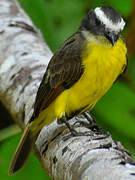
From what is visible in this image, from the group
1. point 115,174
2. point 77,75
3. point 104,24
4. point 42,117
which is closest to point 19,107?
point 42,117

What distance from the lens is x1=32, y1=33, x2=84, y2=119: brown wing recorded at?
3.76m

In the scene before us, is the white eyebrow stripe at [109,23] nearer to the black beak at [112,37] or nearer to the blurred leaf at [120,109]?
the black beak at [112,37]

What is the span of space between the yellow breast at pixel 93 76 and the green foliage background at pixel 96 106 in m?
0.53

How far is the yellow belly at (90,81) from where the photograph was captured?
373 cm

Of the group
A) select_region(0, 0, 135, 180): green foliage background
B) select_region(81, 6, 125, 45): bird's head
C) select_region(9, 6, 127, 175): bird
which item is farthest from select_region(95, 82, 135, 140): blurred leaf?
select_region(81, 6, 125, 45): bird's head

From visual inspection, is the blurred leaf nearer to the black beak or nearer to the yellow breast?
the yellow breast

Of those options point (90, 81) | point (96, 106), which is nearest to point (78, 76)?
point (90, 81)

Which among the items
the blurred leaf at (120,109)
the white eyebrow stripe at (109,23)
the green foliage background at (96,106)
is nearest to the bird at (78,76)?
the white eyebrow stripe at (109,23)

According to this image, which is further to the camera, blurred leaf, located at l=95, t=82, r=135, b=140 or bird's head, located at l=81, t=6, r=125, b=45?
blurred leaf, located at l=95, t=82, r=135, b=140

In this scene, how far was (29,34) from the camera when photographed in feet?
14.6

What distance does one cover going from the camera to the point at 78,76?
3.76 metres

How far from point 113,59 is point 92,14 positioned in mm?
384

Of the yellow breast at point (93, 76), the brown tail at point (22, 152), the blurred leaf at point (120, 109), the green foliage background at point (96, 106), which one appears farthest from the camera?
the blurred leaf at point (120, 109)

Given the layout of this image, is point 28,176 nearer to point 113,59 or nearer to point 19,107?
point 19,107
